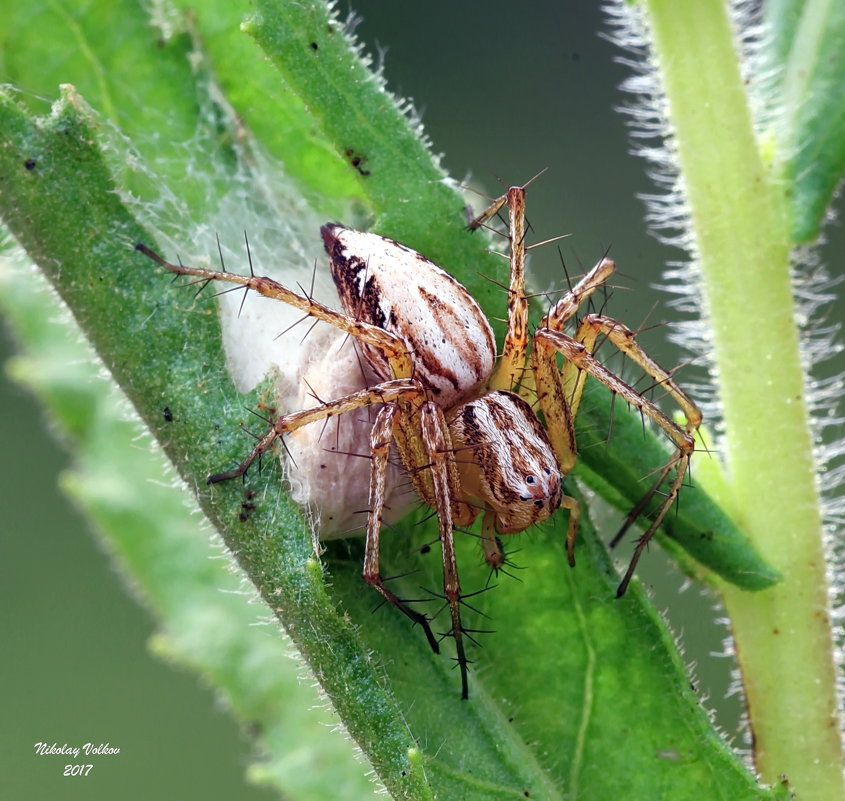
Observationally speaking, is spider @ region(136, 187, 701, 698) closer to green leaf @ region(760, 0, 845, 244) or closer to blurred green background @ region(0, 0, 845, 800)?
green leaf @ region(760, 0, 845, 244)

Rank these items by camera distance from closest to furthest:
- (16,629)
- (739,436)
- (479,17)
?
(739,436), (16,629), (479,17)

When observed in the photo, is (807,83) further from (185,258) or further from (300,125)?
(185,258)

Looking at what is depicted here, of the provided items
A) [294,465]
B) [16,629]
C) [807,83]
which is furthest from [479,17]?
[294,465]

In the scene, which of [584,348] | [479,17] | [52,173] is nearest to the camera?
[52,173]

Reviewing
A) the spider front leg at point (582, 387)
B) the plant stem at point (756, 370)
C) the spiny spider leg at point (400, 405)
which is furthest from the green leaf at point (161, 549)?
the plant stem at point (756, 370)


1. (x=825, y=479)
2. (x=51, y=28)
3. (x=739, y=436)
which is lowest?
(x=825, y=479)

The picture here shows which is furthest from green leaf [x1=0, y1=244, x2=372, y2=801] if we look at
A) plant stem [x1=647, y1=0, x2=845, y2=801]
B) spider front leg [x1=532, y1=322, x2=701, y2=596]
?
plant stem [x1=647, y1=0, x2=845, y2=801]

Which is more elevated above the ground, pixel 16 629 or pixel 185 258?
pixel 185 258

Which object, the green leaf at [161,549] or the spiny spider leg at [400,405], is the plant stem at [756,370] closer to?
the spiny spider leg at [400,405]
